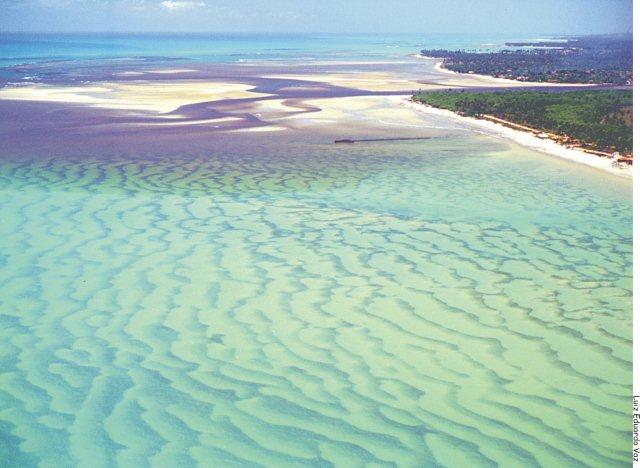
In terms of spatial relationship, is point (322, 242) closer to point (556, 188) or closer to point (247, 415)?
point (247, 415)

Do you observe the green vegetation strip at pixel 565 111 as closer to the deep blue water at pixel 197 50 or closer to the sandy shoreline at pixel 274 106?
the sandy shoreline at pixel 274 106

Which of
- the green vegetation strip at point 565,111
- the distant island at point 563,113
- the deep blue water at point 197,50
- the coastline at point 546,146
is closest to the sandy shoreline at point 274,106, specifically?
the coastline at point 546,146

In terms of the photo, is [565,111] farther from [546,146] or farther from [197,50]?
[197,50]

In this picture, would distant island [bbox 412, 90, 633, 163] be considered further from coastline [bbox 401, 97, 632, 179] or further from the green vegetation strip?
coastline [bbox 401, 97, 632, 179]

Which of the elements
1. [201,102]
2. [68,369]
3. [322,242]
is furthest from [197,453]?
[201,102]

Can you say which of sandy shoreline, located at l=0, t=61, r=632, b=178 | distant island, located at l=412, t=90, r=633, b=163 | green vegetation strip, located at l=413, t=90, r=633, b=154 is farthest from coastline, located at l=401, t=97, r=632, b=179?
green vegetation strip, located at l=413, t=90, r=633, b=154

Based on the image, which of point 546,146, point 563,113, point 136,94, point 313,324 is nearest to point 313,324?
point 313,324
